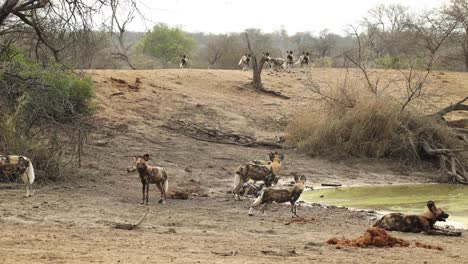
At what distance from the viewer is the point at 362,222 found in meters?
10.7

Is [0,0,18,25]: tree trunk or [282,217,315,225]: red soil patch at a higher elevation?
[0,0,18,25]: tree trunk

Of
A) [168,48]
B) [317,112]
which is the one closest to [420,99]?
[317,112]

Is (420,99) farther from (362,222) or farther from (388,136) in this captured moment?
(362,222)

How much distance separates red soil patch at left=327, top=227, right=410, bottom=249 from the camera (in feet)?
26.9

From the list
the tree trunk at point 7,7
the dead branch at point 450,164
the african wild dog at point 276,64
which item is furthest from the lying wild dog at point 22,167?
the african wild dog at point 276,64

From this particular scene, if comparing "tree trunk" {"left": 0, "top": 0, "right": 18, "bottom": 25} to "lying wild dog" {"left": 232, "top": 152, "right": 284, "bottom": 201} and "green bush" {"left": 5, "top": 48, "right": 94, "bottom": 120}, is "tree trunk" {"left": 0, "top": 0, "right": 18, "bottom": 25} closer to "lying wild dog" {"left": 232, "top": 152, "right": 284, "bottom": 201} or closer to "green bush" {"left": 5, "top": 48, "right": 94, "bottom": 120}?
"green bush" {"left": 5, "top": 48, "right": 94, "bottom": 120}

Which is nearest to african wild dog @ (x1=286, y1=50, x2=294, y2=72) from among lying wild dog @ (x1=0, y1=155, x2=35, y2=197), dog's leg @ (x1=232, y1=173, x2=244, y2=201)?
dog's leg @ (x1=232, y1=173, x2=244, y2=201)

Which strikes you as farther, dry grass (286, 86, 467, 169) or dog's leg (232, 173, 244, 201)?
dry grass (286, 86, 467, 169)

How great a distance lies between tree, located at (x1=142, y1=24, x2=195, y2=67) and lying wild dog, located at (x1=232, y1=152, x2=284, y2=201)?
33582mm

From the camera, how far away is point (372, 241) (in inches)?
324

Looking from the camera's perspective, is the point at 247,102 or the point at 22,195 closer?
the point at 22,195

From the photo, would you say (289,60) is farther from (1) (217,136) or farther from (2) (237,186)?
(2) (237,186)

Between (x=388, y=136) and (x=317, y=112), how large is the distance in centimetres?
215

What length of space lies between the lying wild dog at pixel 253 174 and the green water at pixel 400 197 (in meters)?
0.91
